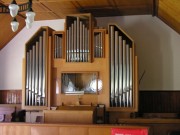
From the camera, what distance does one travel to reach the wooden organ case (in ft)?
20.6

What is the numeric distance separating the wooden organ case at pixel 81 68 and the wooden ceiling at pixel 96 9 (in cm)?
30

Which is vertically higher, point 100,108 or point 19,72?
point 19,72

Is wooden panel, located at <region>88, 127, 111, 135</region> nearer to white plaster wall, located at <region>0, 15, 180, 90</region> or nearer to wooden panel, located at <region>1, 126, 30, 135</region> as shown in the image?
wooden panel, located at <region>1, 126, 30, 135</region>

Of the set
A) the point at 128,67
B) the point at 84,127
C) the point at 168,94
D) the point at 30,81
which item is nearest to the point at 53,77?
Result: the point at 30,81

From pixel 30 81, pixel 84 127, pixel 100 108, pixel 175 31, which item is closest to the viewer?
pixel 84 127

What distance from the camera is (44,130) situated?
16.1ft

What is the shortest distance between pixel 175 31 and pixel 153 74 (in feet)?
3.64

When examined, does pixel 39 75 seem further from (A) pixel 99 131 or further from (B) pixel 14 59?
(A) pixel 99 131

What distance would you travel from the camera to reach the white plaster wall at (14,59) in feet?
25.2

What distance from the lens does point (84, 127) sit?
4777 millimetres

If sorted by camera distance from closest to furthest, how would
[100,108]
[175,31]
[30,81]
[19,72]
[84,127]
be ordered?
[84,127] → [100,108] → [30,81] → [175,31] → [19,72]

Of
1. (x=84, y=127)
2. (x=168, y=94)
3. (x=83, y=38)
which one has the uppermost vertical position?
(x=83, y=38)

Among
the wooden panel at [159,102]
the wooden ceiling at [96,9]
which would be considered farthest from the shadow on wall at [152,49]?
the wooden ceiling at [96,9]

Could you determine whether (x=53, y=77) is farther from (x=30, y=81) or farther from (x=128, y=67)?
(x=128, y=67)
